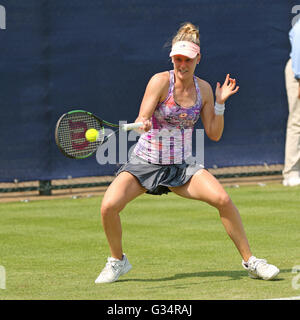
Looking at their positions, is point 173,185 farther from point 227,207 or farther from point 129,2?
point 129,2

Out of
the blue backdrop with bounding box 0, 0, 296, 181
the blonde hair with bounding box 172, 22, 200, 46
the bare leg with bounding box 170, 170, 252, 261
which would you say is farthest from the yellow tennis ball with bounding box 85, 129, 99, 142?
the blue backdrop with bounding box 0, 0, 296, 181

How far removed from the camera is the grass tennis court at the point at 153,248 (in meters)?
6.00

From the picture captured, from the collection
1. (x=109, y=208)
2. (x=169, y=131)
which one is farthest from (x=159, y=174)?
(x=109, y=208)

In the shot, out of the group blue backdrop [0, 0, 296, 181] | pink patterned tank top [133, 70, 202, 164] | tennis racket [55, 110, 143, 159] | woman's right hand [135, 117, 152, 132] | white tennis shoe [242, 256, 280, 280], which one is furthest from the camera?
blue backdrop [0, 0, 296, 181]

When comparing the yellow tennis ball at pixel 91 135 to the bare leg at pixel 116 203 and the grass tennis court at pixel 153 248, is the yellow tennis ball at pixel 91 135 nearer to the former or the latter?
the bare leg at pixel 116 203

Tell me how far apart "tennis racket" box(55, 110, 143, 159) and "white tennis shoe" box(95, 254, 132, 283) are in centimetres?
75

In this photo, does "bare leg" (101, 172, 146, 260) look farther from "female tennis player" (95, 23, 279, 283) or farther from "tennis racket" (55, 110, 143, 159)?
"tennis racket" (55, 110, 143, 159)

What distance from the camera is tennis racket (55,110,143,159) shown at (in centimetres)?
628

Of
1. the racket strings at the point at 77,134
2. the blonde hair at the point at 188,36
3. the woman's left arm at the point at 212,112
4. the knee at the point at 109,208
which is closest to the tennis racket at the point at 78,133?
the racket strings at the point at 77,134

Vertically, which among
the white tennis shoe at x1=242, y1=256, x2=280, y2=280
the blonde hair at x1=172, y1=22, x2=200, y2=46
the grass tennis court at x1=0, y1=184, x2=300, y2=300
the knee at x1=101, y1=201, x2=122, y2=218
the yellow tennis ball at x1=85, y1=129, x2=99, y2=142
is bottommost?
the grass tennis court at x1=0, y1=184, x2=300, y2=300

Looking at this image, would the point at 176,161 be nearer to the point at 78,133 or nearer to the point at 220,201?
the point at 220,201

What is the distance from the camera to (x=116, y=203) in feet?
20.4
